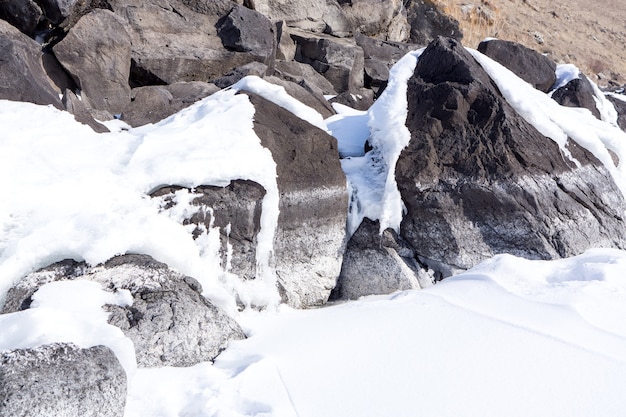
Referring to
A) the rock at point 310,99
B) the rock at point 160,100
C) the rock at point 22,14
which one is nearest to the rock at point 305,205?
the rock at point 160,100

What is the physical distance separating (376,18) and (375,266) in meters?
10.8

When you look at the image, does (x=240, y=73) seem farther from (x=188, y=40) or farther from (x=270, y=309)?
(x=270, y=309)

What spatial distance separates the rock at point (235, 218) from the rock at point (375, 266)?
0.88 m

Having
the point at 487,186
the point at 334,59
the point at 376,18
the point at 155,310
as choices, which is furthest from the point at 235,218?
the point at 376,18

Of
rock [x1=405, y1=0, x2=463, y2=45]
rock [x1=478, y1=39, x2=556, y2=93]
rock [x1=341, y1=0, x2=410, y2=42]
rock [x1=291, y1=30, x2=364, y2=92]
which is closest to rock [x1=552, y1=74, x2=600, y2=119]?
rock [x1=478, y1=39, x2=556, y2=93]

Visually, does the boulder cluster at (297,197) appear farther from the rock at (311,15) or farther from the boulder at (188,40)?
the rock at (311,15)

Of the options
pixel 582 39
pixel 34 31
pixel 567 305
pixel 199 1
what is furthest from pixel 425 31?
pixel 582 39

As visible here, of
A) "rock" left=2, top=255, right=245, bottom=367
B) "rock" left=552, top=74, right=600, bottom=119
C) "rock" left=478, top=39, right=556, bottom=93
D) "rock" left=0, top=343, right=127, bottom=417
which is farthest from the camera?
"rock" left=478, top=39, right=556, bottom=93

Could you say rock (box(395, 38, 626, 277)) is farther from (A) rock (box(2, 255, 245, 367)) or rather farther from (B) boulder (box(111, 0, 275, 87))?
(B) boulder (box(111, 0, 275, 87))

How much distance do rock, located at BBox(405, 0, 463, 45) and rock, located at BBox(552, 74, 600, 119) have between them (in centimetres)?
784

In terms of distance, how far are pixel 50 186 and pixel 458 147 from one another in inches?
131

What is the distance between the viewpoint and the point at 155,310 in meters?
3.38

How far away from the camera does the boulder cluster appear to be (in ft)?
10.9

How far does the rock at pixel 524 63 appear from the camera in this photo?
348 inches
